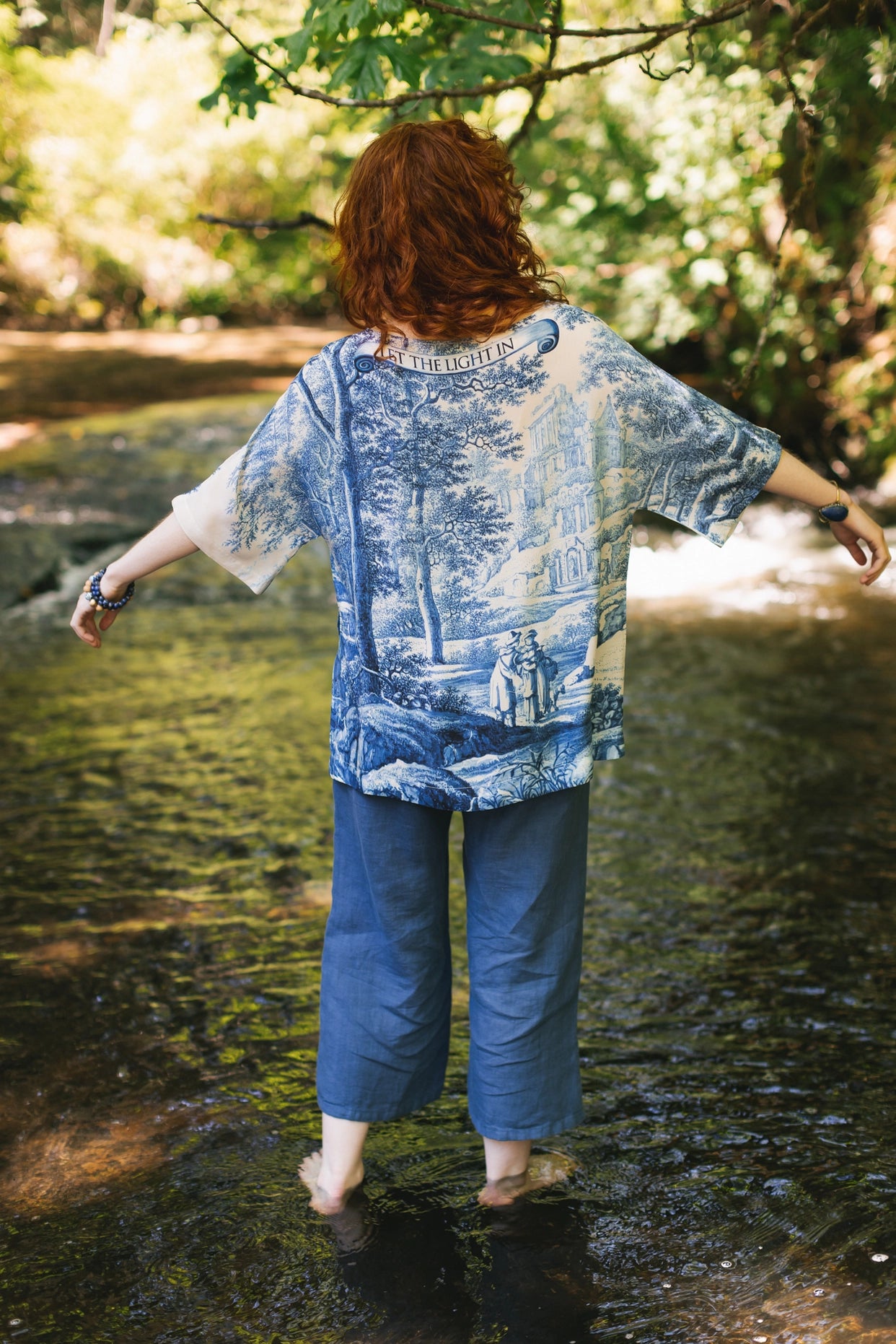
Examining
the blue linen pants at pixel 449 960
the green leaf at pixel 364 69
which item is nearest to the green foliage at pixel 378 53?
the green leaf at pixel 364 69

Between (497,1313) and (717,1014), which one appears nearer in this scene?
(497,1313)

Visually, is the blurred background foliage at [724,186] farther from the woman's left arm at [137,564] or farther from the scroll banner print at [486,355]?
the woman's left arm at [137,564]

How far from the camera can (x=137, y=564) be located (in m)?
2.09

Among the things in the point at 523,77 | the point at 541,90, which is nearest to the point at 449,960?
the point at 523,77

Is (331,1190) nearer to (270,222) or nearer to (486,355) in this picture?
(486,355)

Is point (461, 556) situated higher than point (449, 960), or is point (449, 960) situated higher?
point (461, 556)

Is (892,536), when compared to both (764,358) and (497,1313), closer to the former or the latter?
(764,358)

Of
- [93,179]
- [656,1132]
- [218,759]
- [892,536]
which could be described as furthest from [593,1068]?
[93,179]

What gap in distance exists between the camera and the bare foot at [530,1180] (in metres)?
2.27

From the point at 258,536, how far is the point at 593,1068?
1.43 m

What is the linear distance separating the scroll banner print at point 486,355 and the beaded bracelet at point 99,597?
2.07ft

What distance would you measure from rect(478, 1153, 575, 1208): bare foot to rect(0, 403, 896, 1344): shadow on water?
0.10 ft

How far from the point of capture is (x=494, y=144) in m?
1.92

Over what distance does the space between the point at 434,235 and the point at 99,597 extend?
83 centimetres
